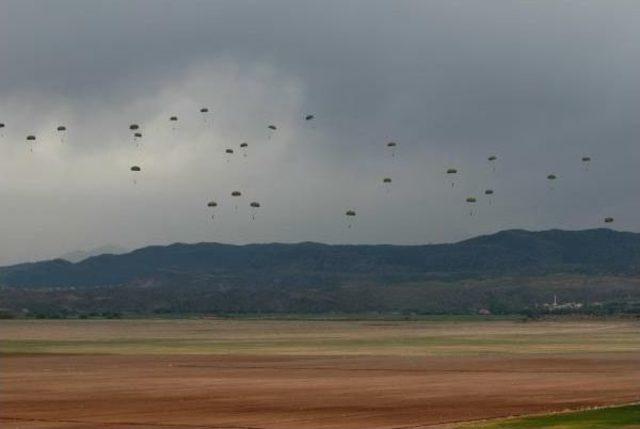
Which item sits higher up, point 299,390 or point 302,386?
point 302,386

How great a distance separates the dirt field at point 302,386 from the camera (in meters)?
55.7

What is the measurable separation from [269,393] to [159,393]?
5.32 m

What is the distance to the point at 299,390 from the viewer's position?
71.6 m

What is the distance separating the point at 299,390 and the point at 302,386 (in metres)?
3.07

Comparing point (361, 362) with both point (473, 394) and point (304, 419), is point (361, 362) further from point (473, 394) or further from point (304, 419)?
point (304, 419)

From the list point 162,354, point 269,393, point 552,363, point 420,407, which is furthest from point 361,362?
point 420,407

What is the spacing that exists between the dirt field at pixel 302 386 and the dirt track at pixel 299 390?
0.21 feet

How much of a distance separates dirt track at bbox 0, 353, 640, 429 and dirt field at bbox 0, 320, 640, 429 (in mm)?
65

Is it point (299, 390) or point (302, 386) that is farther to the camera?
point (302, 386)

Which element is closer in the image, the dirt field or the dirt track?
the dirt track

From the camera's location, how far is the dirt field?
5572 cm

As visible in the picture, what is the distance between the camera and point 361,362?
334ft

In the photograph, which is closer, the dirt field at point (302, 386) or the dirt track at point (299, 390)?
the dirt track at point (299, 390)

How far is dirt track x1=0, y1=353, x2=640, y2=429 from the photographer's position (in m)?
55.3
